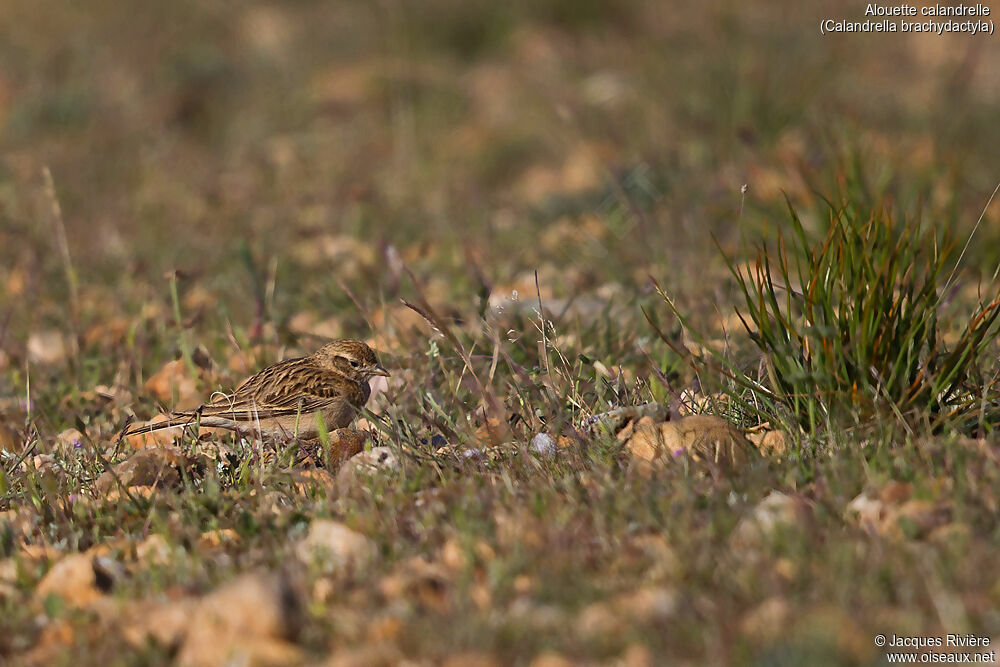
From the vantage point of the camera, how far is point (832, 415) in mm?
3664

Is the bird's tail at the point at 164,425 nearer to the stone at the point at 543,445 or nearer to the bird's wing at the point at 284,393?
the bird's wing at the point at 284,393

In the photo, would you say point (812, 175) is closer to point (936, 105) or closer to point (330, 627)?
point (936, 105)

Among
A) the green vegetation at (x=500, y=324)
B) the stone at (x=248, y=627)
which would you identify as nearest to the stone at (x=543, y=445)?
the green vegetation at (x=500, y=324)

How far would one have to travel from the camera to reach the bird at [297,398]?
438cm

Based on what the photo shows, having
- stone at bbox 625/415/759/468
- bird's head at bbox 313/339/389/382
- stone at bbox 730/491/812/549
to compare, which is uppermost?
stone at bbox 730/491/812/549

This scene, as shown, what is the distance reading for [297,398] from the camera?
14.9ft

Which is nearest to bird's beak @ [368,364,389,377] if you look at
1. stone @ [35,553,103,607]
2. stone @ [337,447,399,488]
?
stone @ [337,447,399,488]

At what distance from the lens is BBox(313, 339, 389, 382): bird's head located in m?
4.70

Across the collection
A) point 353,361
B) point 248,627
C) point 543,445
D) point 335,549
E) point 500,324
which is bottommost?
point 500,324

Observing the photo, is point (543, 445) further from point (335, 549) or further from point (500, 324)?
point (500, 324)

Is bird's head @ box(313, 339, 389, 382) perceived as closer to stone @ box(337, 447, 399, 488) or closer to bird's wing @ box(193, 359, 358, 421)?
bird's wing @ box(193, 359, 358, 421)

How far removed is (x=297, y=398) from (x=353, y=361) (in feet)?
0.96

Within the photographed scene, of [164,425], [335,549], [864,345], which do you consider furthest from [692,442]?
[164,425]

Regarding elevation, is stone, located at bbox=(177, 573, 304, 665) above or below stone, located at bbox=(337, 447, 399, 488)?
above
